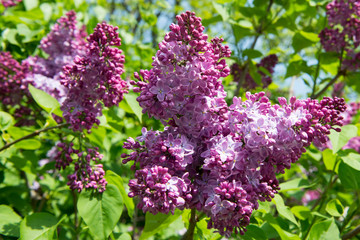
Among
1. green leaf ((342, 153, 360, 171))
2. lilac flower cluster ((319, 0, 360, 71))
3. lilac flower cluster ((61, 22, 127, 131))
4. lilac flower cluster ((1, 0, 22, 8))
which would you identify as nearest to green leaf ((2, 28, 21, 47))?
lilac flower cluster ((1, 0, 22, 8))

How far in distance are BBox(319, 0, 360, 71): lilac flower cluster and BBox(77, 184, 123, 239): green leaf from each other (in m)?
2.49

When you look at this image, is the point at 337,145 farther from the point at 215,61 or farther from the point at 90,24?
the point at 90,24

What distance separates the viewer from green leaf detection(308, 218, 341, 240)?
191 cm

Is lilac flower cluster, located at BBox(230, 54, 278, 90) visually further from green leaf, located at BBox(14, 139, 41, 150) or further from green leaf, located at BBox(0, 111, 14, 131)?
green leaf, located at BBox(0, 111, 14, 131)

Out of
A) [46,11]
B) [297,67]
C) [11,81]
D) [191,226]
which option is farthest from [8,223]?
[297,67]

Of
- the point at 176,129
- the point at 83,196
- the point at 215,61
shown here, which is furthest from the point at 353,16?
the point at 83,196

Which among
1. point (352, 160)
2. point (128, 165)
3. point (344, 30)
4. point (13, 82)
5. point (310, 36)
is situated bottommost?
point (128, 165)

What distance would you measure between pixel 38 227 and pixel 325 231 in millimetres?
1677

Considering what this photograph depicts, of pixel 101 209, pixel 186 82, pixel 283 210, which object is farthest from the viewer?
pixel 283 210

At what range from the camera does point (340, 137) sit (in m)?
2.24

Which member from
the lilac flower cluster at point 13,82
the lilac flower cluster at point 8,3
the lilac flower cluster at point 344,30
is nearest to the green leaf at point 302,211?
the lilac flower cluster at point 344,30

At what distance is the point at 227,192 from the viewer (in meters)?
1.41

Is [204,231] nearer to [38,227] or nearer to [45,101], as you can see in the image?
[38,227]

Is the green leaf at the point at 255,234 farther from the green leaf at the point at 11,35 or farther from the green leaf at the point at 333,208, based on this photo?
the green leaf at the point at 11,35
